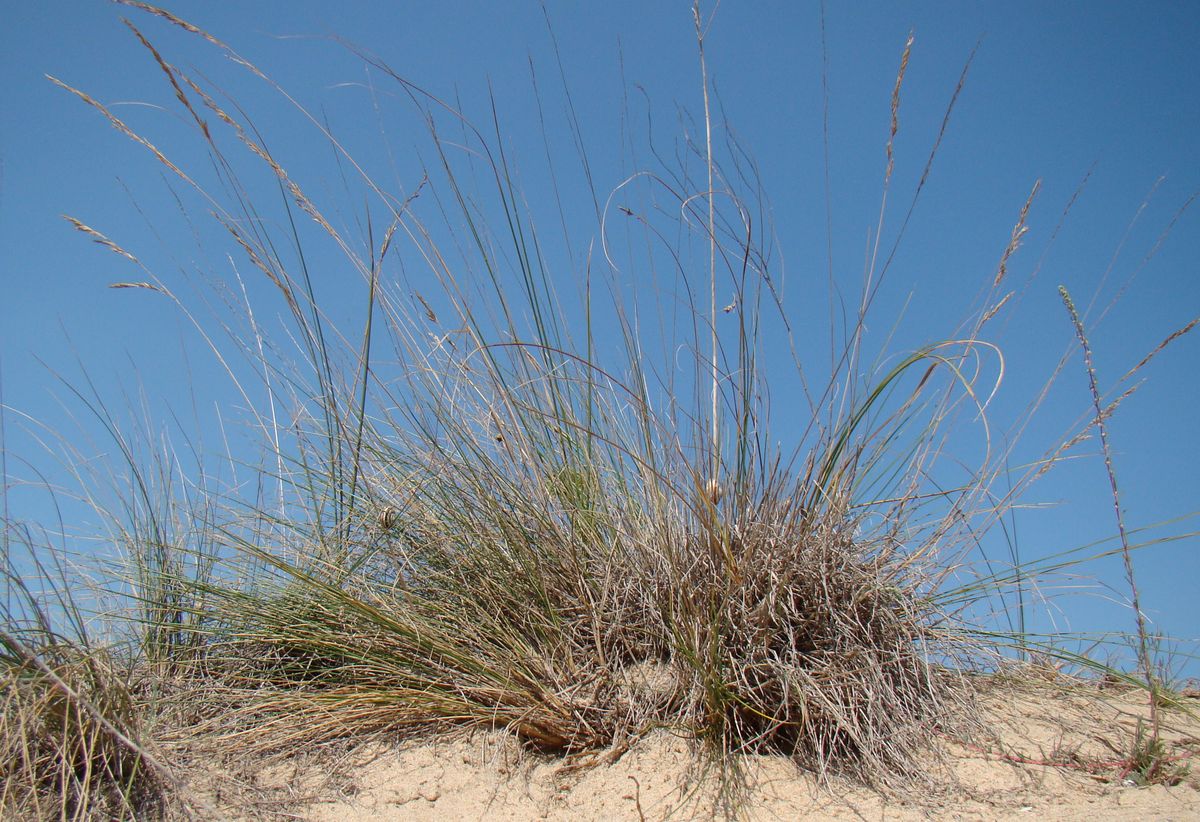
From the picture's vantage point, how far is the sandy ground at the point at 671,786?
1.77 metres

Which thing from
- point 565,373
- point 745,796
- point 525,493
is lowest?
point 745,796

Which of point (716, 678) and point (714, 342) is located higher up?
point (714, 342)

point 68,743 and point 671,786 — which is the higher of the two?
point 671,786

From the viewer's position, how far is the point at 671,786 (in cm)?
183

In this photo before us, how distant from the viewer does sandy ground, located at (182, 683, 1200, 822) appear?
1.77 metres

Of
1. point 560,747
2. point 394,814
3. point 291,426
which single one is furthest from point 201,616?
point 560,747

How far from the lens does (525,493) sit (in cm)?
246

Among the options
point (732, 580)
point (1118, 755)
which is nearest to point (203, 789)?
point (732, 580)

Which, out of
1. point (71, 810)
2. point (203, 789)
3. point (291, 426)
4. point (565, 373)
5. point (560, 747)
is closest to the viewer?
point (71, 810)

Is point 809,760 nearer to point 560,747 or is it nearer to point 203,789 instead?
point 560,747

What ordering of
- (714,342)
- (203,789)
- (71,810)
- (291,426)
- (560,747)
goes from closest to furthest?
(71,810), (203,789), (560,747), (714,342), (291,426)

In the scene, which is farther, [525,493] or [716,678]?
[525,493]

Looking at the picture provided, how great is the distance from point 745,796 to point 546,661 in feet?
1.94

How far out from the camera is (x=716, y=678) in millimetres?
1886
